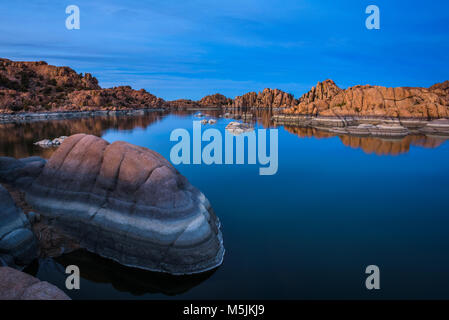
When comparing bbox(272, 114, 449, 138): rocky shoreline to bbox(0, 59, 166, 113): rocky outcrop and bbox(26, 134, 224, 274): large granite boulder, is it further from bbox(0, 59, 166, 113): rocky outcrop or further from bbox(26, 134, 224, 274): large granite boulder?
bbox(0, 59, 166, 113): rocky outcrop

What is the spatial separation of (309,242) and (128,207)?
9.11 meters

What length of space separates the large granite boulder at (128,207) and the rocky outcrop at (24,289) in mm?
4408

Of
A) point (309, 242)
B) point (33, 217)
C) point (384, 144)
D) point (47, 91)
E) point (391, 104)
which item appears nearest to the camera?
point (33, 217)

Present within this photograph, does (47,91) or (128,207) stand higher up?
(47,91)

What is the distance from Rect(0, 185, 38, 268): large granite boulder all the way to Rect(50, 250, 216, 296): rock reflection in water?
3.63ft

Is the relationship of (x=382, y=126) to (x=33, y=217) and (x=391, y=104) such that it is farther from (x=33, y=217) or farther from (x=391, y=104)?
(x=33, y=217)

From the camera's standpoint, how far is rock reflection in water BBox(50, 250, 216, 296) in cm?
969

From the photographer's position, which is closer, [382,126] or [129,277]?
[129,277]

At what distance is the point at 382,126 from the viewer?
62.1 meters

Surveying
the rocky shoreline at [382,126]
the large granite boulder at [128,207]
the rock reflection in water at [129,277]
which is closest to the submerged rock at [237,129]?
the rocky shoreline at [382,126]

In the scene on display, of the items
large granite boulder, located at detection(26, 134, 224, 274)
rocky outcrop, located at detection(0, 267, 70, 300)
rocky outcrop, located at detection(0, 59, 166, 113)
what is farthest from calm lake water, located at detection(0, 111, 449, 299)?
rocky outcrop, located at detection(0, 59, 166, 113)

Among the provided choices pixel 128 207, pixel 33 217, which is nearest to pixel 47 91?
pixel 33 217

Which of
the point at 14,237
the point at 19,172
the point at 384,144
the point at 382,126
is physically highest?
the point at 382,126

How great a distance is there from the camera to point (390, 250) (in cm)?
1298
